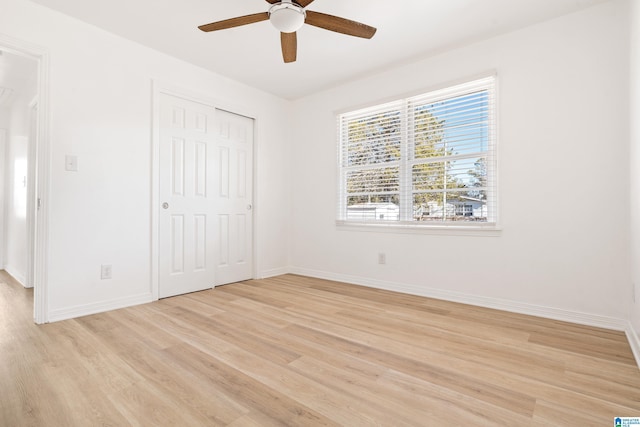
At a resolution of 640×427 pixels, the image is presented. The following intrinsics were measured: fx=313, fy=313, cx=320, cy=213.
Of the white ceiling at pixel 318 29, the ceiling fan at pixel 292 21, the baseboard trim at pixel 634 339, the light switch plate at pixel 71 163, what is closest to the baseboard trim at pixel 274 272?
the light switch plate at pixel 71 163

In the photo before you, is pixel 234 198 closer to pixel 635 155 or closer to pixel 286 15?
pixel 286 15

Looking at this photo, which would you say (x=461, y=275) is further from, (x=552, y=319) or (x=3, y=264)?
(x=3, y=264)

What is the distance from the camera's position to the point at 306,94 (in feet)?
14.5

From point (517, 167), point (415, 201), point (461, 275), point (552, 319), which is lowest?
point (552, 319)

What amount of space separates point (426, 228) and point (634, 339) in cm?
174

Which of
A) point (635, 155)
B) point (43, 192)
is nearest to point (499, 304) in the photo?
point (635, 155)

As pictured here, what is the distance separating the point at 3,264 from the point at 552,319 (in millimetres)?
7083

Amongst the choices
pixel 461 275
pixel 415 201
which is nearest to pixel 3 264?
pixel 415 201

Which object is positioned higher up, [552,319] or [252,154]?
[252,154]

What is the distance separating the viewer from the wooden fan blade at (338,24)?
7.00 feet

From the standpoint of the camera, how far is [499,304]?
2.92 m

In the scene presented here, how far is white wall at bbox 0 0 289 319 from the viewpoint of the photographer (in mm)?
2580

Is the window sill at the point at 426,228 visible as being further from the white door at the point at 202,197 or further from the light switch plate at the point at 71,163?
the light switch plate at the point at 71,163

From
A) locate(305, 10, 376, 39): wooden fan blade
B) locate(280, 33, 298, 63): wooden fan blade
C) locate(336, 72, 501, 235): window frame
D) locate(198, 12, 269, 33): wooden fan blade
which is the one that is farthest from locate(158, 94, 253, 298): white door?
locate(305, 10, 376, 39): wooden fan blade
